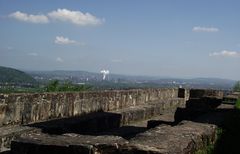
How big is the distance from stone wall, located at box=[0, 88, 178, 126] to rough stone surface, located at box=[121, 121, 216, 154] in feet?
12.3

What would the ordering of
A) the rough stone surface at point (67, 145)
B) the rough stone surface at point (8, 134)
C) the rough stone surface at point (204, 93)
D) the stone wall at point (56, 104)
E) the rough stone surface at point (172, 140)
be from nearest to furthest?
the rough stone surface at point (172, 140), the rough stone surface at point (67, 145), the rough stone surface at point (8, 134), the stone wall at point (56, 104), the rough stone surface at point (204, 93)

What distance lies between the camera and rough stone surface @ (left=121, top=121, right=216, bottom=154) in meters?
4.40

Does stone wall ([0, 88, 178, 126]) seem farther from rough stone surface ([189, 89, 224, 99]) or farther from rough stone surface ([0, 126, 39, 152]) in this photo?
rough stone surface ([189, 89, 224, 99])

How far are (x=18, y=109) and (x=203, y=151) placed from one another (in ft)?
14.7

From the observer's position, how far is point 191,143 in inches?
208

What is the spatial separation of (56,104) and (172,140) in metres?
5.91

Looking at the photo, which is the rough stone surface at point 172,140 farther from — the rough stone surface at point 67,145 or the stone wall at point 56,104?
the stone wall at point 56,104

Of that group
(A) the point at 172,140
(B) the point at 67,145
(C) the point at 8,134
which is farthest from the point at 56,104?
(B) the point at 67,145

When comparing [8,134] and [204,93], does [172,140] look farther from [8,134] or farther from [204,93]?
[204,93]

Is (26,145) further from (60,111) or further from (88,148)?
(60,111)

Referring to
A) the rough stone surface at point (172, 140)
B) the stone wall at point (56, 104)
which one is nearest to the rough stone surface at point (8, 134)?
the stone wall at point (56, 104)

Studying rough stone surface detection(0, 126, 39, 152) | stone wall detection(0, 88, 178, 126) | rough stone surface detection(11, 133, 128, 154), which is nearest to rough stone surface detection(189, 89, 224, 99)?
stone wall detection(0, 88, 178, 126)

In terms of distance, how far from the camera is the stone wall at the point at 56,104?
859 centimetres

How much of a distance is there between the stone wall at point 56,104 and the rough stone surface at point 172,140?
12.3 ft
